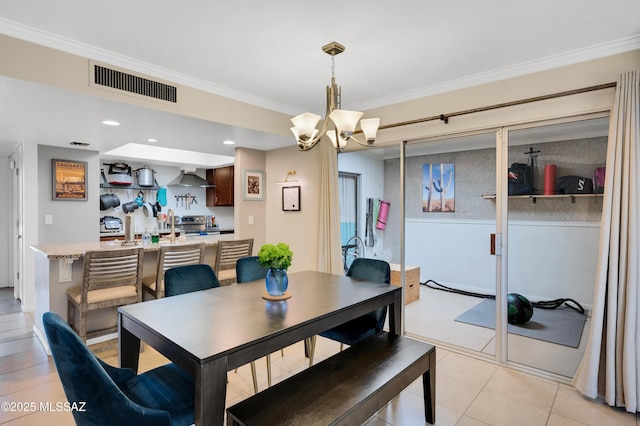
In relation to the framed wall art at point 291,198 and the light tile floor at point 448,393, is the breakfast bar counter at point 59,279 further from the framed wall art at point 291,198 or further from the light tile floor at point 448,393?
the framed wall art at point 291,198

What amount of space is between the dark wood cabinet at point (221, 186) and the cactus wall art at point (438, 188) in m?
4.26

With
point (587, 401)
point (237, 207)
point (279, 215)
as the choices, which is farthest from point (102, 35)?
point (587, 401)

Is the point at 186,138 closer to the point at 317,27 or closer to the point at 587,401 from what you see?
the point at 317,27

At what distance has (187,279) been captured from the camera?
2555mm

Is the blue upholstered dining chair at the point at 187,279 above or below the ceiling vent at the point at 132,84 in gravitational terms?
below

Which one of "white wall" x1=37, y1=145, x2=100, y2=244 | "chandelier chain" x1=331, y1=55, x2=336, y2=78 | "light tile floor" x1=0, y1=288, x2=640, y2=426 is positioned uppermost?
"chandelier chain" x1=331, y1=55, x2=336, y2=78

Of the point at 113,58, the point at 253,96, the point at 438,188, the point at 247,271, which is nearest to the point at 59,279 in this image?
the point at 247,271

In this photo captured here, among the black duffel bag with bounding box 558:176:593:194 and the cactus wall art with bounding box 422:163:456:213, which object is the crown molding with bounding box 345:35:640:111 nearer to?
the cactus wall art with bounding box 422:163:456:213

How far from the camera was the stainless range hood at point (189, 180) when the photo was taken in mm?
6660

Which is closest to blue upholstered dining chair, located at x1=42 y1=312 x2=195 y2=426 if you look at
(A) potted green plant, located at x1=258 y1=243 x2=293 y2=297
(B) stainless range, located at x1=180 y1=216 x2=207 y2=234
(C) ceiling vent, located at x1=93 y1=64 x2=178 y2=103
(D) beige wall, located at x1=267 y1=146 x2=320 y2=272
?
(A) potted green plant, located at x1=258 y1=243 x2=293 y2=297

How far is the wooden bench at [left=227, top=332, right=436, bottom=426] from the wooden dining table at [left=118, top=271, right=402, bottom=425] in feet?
0.75

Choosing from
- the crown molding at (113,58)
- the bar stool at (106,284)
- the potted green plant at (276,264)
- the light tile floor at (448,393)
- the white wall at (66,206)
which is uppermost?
the crown molding at (113,58)

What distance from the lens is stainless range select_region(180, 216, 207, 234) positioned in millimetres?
6992

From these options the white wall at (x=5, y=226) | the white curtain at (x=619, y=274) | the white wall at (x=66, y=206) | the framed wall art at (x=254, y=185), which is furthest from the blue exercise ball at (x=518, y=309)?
the white wall at (x=5, y=226)
